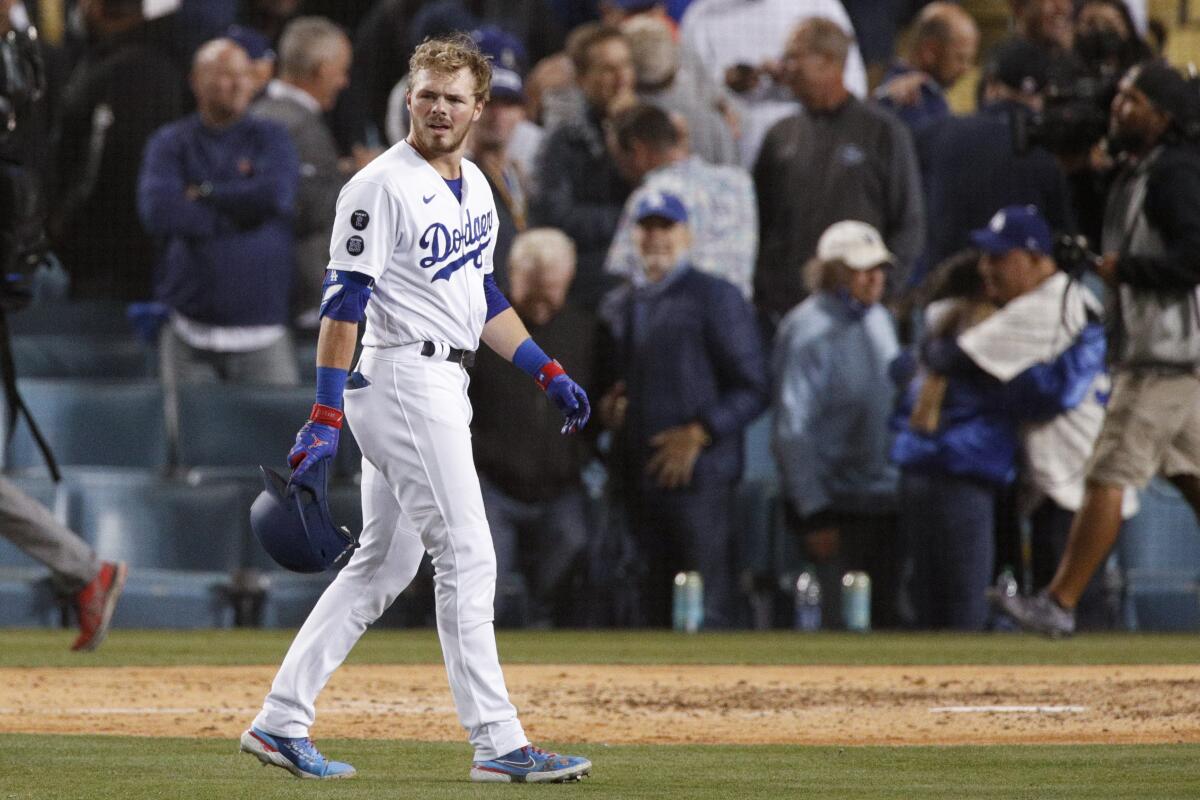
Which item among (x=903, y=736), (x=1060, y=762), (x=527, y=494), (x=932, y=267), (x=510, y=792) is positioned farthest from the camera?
(x=932, y=267)

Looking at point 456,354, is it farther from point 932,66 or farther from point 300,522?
point 932,66

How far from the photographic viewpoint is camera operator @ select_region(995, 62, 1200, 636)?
23.9 ft

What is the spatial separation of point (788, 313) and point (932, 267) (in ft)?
2.74

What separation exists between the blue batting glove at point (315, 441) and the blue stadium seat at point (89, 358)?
228 inches

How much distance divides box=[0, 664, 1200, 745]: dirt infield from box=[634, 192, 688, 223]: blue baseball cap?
224cm

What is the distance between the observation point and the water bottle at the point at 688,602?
28.7ft

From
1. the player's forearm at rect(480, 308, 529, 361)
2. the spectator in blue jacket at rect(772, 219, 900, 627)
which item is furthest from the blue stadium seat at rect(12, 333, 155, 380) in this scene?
the player's forearm at rect(480, 308, 529, 361)

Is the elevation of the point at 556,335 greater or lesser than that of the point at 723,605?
greater

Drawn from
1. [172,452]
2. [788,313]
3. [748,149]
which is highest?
[748,149]

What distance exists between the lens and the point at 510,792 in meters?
3.98

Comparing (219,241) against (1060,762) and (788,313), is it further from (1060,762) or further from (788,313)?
(1060,762)

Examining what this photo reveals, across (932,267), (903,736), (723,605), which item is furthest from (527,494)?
(903,736)

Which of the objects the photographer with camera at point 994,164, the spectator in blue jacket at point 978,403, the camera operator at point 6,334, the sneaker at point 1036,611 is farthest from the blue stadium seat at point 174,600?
the photographer with camera at point 994,164

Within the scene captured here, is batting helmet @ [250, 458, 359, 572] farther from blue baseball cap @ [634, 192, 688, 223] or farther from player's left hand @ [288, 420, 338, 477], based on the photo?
blue baseball cap @ [634, 192, 688, 223]
